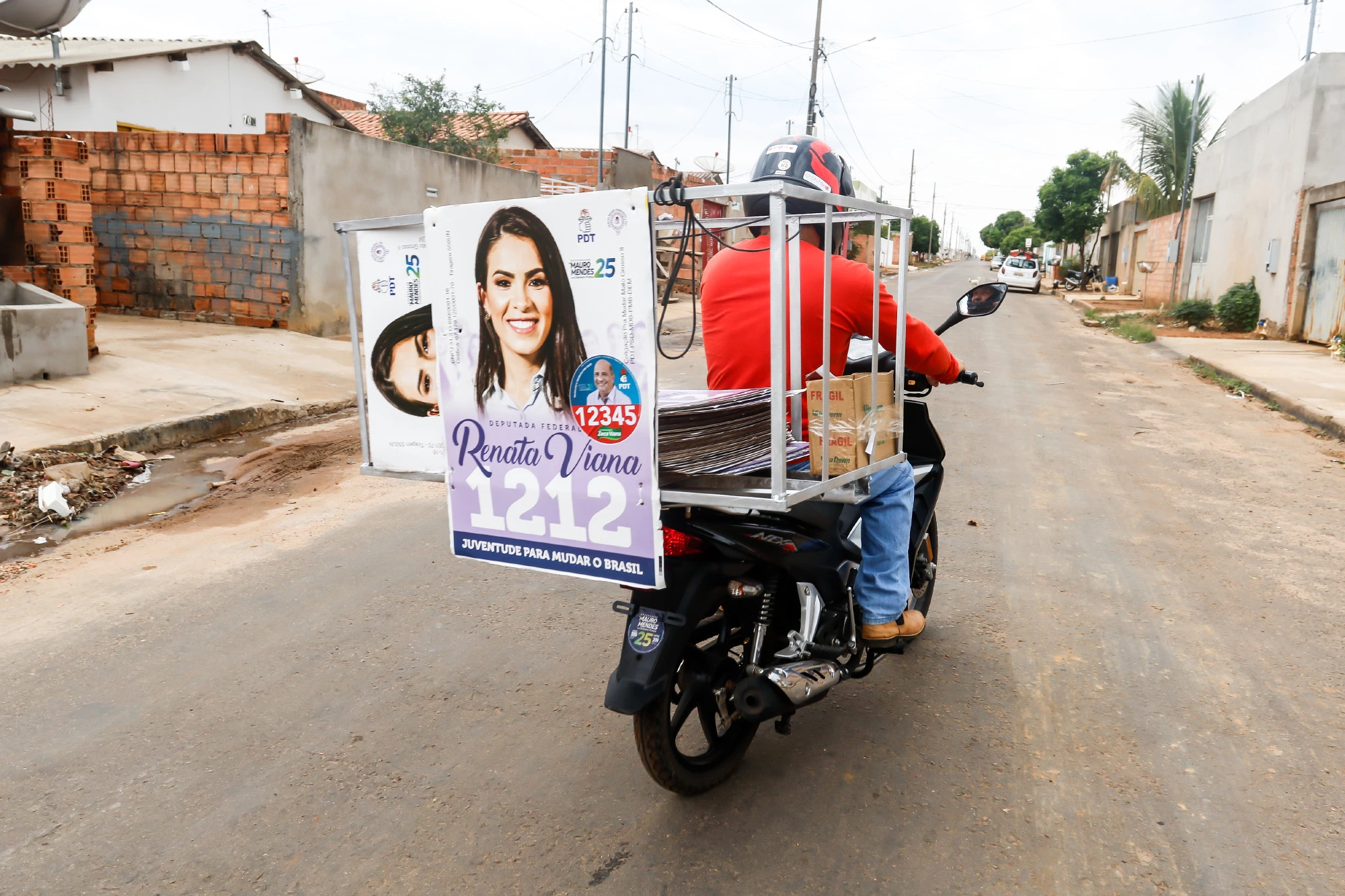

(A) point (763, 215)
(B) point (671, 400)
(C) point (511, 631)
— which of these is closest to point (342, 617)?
(C) point (511, 631)

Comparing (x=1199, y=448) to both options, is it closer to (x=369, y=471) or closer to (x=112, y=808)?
(x=369, y=471)

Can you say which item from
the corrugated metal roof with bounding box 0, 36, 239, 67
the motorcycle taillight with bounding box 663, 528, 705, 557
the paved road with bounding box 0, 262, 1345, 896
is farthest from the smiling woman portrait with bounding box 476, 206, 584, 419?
the corrugated metal roof with bounding box 0, 36, 239, 67

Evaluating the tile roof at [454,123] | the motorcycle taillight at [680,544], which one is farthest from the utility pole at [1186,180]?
the motorcycle taillight at [680,544]

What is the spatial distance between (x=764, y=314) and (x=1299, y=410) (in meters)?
9.03

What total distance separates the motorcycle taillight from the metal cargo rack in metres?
0.14

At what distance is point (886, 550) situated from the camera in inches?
124

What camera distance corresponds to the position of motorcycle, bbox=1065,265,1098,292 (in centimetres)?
4059

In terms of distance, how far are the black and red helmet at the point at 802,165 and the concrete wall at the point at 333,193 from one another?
10.2 meters

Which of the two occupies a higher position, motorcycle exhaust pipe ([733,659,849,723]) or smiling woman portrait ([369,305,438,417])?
smiling woman portrait ([369,305,438,417])

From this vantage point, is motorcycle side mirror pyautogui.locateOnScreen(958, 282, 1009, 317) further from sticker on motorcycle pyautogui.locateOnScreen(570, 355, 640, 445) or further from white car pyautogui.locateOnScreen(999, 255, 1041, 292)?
white car pyautogui.locateOnScreen(999, 255, 1041, 292)

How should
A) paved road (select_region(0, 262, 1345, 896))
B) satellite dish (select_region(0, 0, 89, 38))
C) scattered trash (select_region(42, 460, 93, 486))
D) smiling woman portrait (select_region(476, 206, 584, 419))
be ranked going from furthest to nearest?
satellite dish (select_region(0, 0, 89, 38)), scattered trash (select_region(42, 460, 93, 486)), paved road (select_region(0, 262, 1345, 896)), smiling woman portrait (select_region(476, 206, 584, 419))

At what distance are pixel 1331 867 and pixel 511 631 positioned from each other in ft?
9.22

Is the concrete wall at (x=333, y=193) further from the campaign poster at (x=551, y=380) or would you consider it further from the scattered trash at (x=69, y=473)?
the campaign poster at (x=551, y=380)

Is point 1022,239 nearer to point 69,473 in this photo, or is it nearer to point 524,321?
point 69,473
